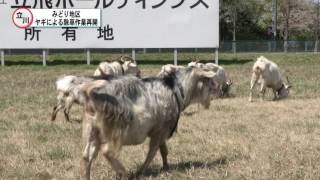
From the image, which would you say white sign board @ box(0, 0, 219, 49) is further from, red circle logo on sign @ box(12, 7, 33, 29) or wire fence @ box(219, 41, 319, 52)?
wire fence @ box(219, 41, 319, 52)

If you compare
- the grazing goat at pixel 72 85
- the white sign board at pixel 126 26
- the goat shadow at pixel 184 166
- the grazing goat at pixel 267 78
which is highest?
the white sign board at pixel 126 26

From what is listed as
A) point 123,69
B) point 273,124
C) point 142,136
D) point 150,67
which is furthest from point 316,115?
point 150,67

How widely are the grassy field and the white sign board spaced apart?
1185 cm

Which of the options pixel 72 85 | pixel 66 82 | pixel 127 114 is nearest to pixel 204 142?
pixel 66 82

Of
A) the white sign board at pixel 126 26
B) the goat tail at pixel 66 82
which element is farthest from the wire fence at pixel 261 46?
the goat tail at pixel 66 82

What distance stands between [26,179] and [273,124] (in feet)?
18.1

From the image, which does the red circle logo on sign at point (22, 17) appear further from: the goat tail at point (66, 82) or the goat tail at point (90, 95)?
the goat tail at point (90, 95)

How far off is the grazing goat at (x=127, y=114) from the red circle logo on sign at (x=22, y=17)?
22.8 meters

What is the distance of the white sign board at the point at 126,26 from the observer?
29000 mm

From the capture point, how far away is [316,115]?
1263 centimetres

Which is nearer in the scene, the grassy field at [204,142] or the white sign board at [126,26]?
the grassy field at [204,142]

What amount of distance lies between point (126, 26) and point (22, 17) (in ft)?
16.0

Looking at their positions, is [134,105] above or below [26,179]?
above

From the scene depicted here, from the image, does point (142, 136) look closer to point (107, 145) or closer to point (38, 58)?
point (107, 145)
